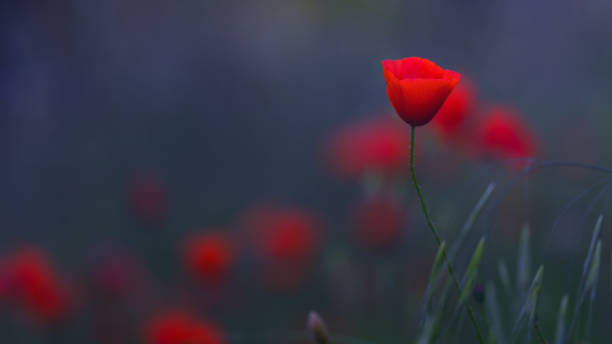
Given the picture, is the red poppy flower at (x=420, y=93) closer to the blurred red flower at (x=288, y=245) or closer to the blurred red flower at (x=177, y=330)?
the blurred red flower at (x=177, y=330)

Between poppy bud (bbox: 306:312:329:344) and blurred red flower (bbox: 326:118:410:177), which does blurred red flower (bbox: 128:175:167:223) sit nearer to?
blurred red flower (bbox: 326:118:410:177)

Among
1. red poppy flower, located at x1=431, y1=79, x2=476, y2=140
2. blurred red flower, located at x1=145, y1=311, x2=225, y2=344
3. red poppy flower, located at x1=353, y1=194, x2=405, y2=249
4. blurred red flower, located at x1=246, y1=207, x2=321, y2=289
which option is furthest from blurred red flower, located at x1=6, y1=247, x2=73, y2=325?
red poppy flower, located at x1=431, y1=79, x2=476, y2=140

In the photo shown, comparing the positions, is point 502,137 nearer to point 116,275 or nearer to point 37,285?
point 116,275

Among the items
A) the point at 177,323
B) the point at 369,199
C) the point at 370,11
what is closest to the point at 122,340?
the point at 177,323

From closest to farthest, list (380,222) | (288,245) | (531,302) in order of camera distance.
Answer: (531,302) < (380,222) < (288,245)

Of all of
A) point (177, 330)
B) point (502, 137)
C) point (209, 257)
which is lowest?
point (177, 330)

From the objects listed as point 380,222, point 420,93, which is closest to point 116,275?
point 380,222

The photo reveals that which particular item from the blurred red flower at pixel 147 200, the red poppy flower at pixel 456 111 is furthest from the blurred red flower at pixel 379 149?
the blurred red flower at pixel 147 200
